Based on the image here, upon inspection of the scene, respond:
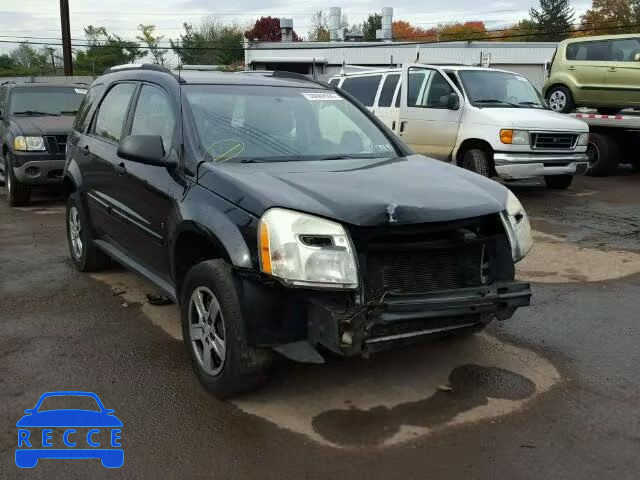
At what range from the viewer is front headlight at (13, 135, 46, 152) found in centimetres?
973

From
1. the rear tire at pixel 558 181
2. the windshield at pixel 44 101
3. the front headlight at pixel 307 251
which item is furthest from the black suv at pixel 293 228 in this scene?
the rear tire at pixel 558 181

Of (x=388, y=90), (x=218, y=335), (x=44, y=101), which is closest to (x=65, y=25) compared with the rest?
(x=44, y=101)

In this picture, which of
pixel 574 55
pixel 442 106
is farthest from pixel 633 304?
pixel 574 55

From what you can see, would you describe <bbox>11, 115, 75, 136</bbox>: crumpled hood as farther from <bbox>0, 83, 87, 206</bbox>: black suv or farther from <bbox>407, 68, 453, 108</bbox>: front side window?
<bbox>407, 68, 453, 108</bbox>: front side window

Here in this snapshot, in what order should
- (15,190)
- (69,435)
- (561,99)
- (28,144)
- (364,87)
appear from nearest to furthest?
1. (69,435)
2. (28,144)
3. (15,190)
4. (364,87)
5. (561,99)

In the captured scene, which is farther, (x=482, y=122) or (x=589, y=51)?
(x=589, y=51)

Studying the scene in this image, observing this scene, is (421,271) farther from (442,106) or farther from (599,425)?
(442,106)

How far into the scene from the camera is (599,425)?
341 cm

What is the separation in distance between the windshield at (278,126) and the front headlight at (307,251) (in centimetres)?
100

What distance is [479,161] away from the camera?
10156mm

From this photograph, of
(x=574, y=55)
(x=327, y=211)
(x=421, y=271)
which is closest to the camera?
(x=327, y=211)

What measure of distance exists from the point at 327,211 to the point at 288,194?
0.26m

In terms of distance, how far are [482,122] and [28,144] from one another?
686 centimetres

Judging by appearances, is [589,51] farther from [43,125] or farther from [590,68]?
[43,125]
